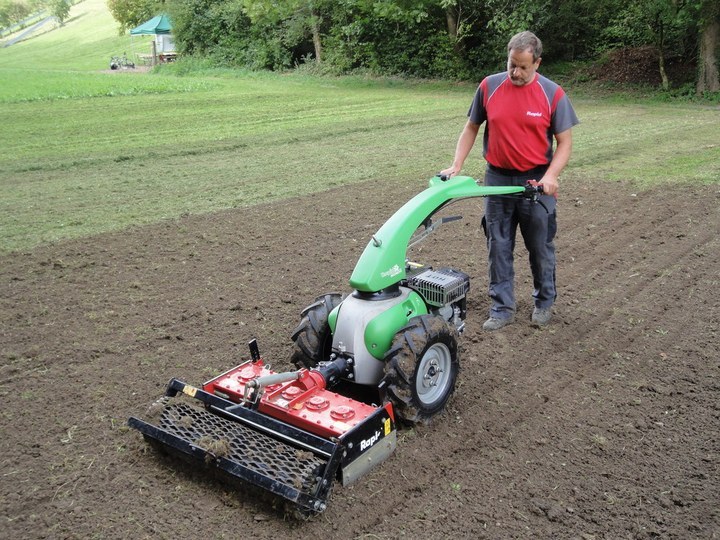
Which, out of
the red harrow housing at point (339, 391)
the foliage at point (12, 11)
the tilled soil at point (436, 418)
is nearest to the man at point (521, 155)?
the tilled soil at point (436, 418)

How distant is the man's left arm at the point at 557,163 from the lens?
5180 mm

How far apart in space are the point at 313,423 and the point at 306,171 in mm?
8461

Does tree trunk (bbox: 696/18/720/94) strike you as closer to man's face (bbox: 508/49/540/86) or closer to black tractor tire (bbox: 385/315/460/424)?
man's face (bbox: 508/49/540/86)

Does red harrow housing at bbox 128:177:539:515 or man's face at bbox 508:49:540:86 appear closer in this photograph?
red harrow housing at bbox 128:177:539:515

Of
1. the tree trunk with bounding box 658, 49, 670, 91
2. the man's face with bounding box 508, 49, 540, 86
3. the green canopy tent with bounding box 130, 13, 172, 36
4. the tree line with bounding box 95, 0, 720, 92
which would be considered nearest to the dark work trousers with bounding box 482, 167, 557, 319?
the man's face with bounding box 508, 49, 540, 86

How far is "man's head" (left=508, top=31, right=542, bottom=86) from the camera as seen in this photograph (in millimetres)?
4910

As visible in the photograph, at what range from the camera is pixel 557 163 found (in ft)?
17.2

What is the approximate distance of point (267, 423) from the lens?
3.89 m

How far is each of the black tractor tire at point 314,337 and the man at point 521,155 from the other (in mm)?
1287

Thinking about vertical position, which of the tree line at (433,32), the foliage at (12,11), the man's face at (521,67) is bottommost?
the man's face at (521,67)

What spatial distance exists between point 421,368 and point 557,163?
6.37 ft

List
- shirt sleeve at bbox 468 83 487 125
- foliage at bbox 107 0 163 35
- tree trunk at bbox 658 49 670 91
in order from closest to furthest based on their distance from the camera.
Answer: shirt sleeve at bbox 468 83 487 125
tree trunk at bbox 658 49 670 91
foliage at bbox 107 0 163 35

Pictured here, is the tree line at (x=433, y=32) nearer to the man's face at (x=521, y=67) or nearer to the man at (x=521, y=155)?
the man at (x=521, y=155)

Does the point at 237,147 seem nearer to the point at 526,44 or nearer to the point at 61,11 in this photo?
the point at 526,44
